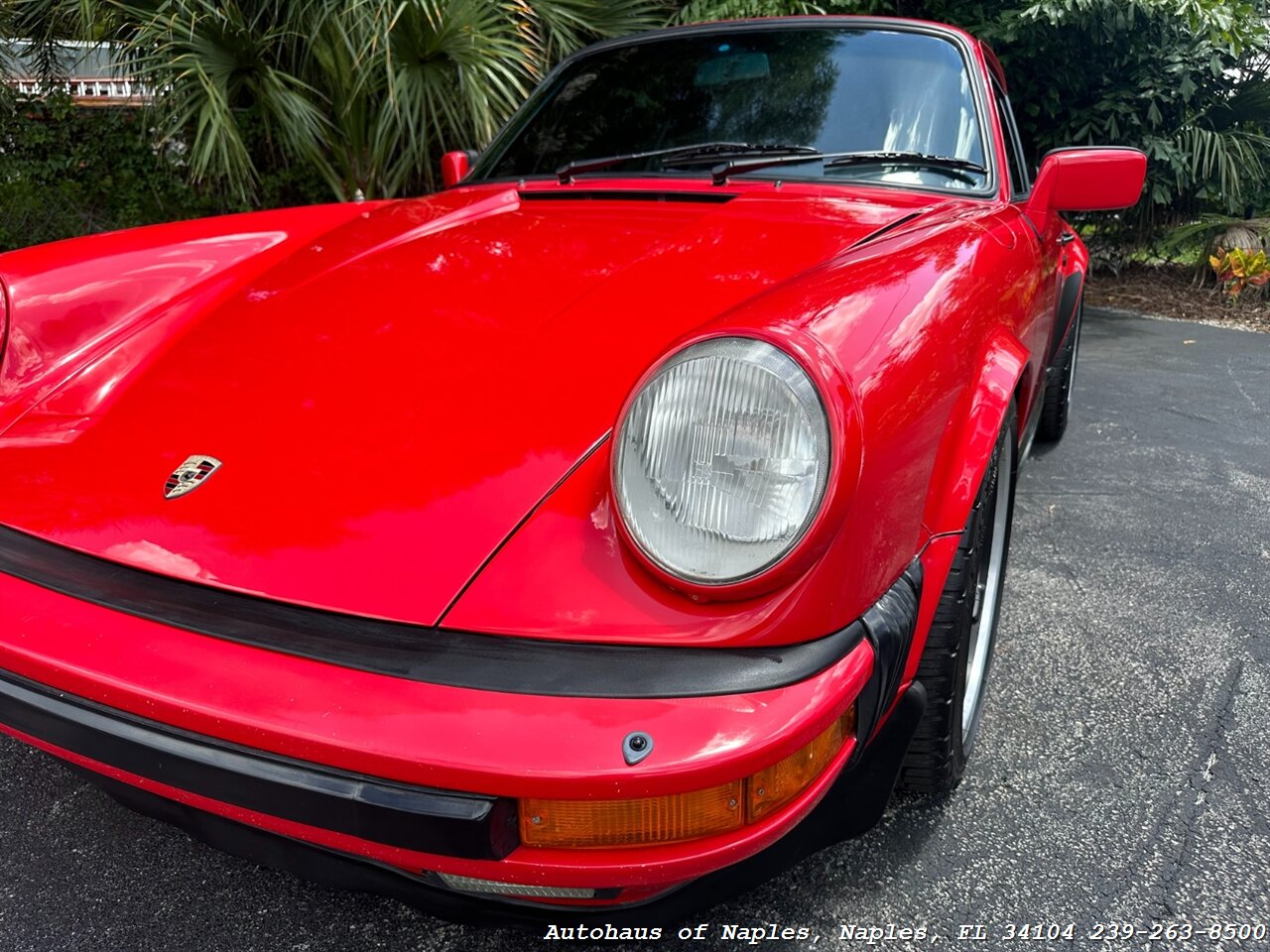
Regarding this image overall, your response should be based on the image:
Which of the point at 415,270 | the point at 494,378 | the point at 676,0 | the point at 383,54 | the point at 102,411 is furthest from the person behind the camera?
the point at 676,0

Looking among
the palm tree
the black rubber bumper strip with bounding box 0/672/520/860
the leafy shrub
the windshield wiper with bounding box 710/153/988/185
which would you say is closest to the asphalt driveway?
the black rubber bumper strip with bounding box 0/672/520/860

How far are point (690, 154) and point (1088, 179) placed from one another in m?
0.88

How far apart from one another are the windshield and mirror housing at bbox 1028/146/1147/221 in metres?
0.22

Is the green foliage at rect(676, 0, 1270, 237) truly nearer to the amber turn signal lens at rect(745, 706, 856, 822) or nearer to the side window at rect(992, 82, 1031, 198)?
the side window at rect(992, 82, 1031, 198)

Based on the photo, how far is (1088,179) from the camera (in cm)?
205

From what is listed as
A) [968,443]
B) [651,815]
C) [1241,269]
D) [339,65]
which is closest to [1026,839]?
[968,443]

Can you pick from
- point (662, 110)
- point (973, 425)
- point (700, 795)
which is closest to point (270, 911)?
point (700, 795)

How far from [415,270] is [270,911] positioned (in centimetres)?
104

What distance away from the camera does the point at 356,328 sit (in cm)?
148

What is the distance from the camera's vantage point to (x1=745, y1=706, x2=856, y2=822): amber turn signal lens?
0.95 m

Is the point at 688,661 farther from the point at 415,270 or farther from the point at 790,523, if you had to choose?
the point at 415,270

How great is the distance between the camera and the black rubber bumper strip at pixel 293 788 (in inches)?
36.0

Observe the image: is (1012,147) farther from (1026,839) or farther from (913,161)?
(1026,839)

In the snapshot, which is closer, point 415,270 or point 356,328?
point 356,328
